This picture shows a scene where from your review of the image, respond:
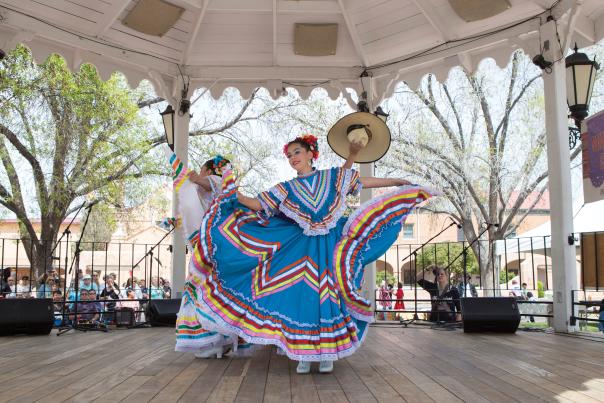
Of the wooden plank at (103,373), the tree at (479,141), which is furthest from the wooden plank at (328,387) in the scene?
the tree at (479,141)

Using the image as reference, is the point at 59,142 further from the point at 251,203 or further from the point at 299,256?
the point at 299,256

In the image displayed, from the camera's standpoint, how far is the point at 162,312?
7.55 metres

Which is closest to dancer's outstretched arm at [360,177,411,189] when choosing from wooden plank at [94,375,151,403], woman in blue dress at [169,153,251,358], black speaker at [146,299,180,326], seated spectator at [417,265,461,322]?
woman in blue dress at [169,153,251,358]

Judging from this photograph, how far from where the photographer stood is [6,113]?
14.5 m

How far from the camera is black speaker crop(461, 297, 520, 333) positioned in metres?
6.32

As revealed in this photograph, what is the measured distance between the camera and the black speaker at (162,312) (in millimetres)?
7527

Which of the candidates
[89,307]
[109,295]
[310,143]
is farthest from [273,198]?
[109,295]

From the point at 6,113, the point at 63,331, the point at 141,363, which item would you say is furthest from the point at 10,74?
the point at 141,363

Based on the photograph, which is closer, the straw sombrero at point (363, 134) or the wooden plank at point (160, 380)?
the wooden plank at point (160, 380)

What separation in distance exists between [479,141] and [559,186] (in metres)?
11.9

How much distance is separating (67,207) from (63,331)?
9.62 meters

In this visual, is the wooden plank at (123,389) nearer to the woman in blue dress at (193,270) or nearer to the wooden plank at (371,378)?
the woman in blue dress at (193,270)

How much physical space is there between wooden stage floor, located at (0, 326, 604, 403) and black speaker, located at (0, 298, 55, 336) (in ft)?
2.00

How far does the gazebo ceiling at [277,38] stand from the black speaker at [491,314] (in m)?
2.74
